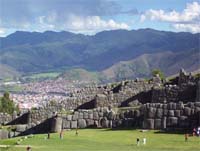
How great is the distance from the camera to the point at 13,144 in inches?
1125

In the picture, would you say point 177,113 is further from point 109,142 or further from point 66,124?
point 66,124

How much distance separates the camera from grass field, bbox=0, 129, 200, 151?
25109 mm

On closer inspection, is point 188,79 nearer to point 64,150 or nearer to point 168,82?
point 168,82

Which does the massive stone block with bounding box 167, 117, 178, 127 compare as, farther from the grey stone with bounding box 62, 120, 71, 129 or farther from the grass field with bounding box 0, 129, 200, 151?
the grey stone with bounding box 62, 120, 71, 129

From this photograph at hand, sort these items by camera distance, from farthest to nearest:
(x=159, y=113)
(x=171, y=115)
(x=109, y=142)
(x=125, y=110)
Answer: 1. (x=125, y=110)
2. (x=159, y=113)
3. (x=171, y=115)
4. (x=109, y=142)

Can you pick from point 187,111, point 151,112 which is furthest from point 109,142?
point 187,111

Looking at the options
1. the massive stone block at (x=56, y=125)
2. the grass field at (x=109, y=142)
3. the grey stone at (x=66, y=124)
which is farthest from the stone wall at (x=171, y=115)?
the massive stone block at (x=56, y=125)

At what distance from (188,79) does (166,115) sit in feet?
44.7

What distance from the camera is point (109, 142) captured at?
2716cm

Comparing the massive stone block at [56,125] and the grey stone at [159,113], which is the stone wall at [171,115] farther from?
the massive stone block at [56,125]

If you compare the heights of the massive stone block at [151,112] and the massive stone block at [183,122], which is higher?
the massive stone block at [151,112]

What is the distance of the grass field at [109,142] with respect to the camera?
2511 centimetres

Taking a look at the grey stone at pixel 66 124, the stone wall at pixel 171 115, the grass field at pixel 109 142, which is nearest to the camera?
the grass field at pixel 109 142

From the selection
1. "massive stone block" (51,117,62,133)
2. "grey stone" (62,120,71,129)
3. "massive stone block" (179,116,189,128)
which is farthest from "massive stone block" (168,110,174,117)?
"massive stone block" (51,117,62,133)
